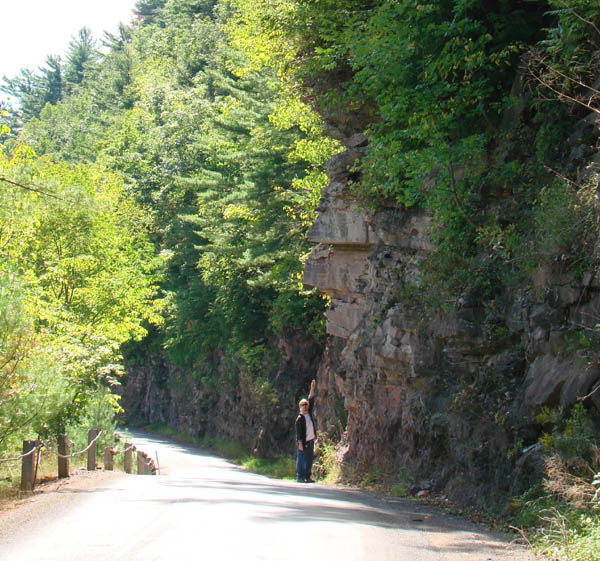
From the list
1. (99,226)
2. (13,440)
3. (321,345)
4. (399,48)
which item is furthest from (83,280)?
(399,48)

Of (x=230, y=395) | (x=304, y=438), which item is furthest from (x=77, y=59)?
(x=304, y=438)

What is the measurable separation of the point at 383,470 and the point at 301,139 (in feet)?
46.0

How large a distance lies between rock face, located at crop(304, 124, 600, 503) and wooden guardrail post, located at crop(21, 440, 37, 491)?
713cm

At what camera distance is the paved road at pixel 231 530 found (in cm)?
761

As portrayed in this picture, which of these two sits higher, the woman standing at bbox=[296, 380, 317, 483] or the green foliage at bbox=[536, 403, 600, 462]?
the green foliage at bbox=[536, 403, 600, 462]

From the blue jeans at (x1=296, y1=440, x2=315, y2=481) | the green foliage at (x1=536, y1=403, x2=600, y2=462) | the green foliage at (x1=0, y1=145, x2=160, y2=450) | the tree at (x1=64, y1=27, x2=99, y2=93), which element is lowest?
the blue jeans at (x1=296, y1=440, x2=315, y2=481)

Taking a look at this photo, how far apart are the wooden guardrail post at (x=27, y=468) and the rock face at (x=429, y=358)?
7126mm

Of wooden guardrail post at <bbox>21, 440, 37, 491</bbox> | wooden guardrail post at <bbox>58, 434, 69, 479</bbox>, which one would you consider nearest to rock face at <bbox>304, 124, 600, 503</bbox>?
wooden guardrail post at <bbox>58, 434, 69, 479</bbox>

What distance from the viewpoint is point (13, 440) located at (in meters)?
15.1

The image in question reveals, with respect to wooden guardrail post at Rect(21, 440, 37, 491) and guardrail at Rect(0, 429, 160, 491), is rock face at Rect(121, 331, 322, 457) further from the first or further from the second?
wooden guardrail post at Rect(21, 440, 37, 491)

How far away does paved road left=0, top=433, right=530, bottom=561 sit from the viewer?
25.0 ft

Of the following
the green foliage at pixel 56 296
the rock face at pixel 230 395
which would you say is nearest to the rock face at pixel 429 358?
the green foliage at pixel 56 296

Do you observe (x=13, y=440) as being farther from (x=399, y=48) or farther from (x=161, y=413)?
(x=161, y=413)

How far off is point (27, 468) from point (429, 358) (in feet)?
25.9
